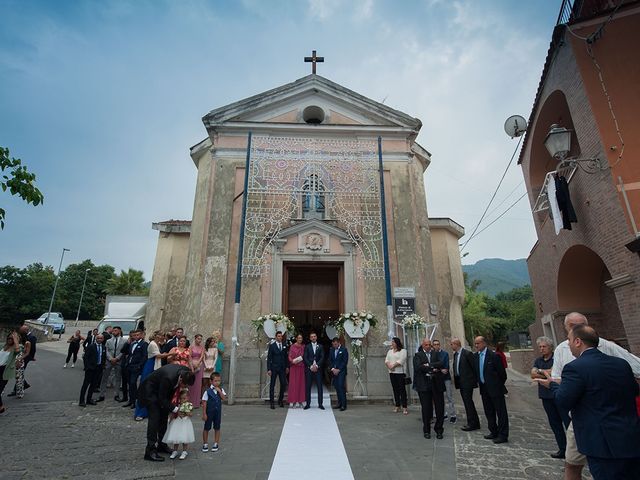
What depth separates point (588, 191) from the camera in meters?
8.78

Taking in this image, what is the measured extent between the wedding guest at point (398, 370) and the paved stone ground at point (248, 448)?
1.29ft

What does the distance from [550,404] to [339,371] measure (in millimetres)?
4575

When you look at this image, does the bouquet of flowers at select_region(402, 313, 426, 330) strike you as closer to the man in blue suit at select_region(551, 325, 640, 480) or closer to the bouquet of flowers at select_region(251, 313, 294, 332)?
the bouquet of flowers at select_region(251, 313, 294, 332)

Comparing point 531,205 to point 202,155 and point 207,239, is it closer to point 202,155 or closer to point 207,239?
point 207,239

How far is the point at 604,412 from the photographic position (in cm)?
313

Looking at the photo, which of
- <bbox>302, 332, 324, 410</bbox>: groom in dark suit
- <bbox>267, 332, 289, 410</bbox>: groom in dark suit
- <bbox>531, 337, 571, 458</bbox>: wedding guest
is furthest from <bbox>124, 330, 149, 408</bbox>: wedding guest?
<bbox>531, 337, 571, 458</bbox>: wedding guest


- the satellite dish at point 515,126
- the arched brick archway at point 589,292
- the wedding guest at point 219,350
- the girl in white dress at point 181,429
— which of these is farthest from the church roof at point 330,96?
the girl in white dress at point 181,429

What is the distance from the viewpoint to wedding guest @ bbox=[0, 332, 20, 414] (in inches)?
319

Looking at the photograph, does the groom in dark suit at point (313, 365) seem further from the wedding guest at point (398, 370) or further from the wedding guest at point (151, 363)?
the wedding guest at point (151, 363)

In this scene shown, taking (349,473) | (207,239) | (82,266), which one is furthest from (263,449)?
(82,266)

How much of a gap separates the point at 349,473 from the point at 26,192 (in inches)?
253

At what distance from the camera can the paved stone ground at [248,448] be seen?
4895mm

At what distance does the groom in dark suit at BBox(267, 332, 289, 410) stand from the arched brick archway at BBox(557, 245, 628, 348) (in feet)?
27.4

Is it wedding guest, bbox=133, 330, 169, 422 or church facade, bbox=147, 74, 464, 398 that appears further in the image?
church facade, bbox=147, 74, 464, 398
